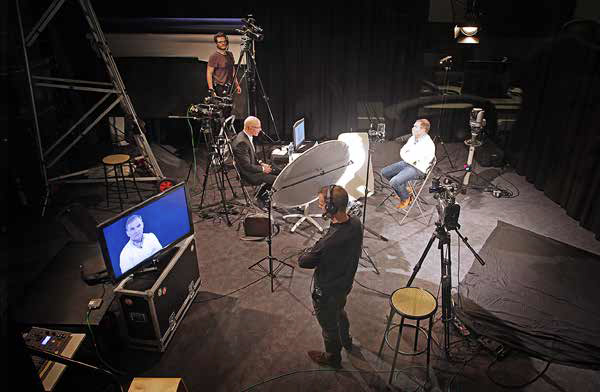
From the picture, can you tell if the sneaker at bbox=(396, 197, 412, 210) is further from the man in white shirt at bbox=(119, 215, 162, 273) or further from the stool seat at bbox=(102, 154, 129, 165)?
the stool seat at bbox=(102, 154, 129, 165)

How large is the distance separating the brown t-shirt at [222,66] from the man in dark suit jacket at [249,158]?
2.03m

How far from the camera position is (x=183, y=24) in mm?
7121

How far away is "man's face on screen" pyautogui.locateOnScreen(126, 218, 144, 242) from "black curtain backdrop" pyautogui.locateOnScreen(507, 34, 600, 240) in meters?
4.95

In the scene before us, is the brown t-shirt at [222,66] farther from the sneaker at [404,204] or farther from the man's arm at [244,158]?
the sneaker at [404,204]

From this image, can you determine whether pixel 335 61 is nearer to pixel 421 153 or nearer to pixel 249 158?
pixel 421 153

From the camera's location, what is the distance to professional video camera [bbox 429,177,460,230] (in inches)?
128

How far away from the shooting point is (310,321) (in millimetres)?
3736

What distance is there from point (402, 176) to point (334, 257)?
2.85 metres

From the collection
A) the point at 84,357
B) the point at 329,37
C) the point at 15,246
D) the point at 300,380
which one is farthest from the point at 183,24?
the point at 300,380

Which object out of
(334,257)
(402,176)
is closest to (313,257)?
(334,257)

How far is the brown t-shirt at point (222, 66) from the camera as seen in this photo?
6664 mm

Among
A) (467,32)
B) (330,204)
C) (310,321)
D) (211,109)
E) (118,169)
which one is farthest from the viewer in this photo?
(118,169)

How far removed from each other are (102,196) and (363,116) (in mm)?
4956

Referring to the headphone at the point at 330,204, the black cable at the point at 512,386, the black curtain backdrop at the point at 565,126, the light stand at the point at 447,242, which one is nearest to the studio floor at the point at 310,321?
the black cable at the point at 512,386
